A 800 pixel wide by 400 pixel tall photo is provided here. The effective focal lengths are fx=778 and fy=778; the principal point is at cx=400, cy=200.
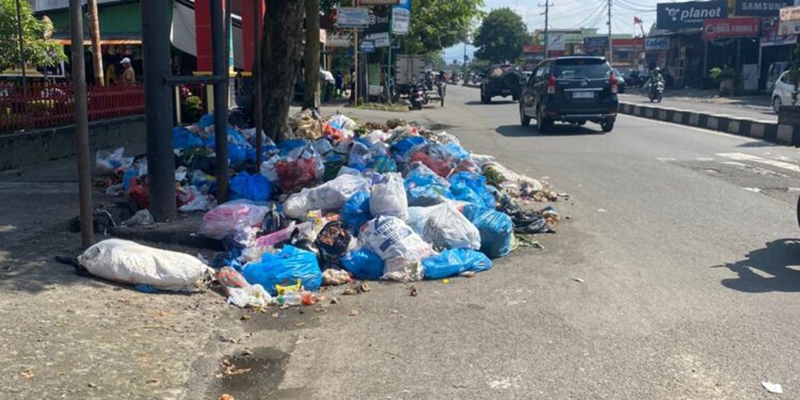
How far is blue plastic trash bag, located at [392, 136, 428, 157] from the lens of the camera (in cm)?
1054

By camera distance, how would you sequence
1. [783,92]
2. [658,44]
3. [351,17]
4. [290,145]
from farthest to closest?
[658,44], [351,17], [783,92], [290,145]

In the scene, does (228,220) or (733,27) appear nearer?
(228,220)

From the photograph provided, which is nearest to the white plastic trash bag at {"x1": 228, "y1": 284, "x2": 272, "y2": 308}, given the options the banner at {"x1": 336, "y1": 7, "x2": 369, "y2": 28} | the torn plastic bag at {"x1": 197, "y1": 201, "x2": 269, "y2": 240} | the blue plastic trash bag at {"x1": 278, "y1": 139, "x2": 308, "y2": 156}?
the torn plastic bag at {"x1": 197, "y1": 201, "x2": 269, "y2": 240}

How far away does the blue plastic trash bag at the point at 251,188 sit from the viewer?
8531 millimetres

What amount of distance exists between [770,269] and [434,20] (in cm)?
4024

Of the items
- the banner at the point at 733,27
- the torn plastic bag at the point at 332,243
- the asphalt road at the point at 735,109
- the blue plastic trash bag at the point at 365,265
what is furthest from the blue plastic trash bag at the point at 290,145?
the banner at the point at 733,27

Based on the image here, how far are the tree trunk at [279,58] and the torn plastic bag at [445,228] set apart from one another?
5.13 metres

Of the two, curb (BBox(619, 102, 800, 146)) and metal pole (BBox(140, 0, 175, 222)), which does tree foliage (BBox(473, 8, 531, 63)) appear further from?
metal pole (BBox(140, 0, 175, 222))

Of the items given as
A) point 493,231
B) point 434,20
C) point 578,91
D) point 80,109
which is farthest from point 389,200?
point 434,20

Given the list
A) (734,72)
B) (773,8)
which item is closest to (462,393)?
(734,72)

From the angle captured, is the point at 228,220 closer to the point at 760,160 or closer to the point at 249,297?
the point at 249,297

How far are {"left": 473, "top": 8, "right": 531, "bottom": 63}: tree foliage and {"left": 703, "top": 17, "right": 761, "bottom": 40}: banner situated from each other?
54805mm

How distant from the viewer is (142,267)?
580 cm

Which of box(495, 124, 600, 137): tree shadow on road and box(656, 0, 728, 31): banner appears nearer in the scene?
box(495, 124, 600, 137): tree shadow on road
